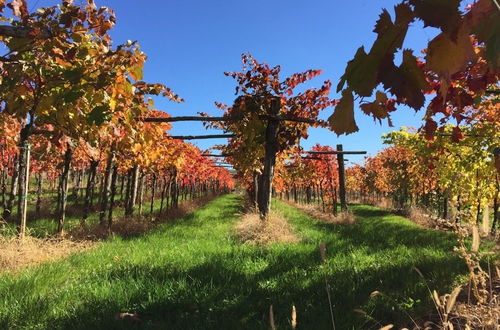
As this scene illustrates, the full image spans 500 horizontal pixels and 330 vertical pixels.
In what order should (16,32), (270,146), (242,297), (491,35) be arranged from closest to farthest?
(491,35)
(16,32)
(242,297)
(270,146)

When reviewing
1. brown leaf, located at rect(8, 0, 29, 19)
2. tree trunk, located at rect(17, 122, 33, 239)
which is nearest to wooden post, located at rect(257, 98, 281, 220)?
tree trunk, located at rect(17, 122, 33, 239)

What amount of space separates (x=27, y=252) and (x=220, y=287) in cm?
366

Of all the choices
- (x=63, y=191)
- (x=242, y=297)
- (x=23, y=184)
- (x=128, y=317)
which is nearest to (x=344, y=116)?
(x=128, y=317)

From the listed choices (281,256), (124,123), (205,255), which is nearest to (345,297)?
(281,256)

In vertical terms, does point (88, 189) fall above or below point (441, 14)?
below

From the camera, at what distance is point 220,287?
3.96 meters

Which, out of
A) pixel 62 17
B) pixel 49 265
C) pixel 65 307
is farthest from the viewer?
pixel 49 265

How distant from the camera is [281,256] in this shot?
18.2ft

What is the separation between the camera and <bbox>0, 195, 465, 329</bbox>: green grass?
3184 millimetres

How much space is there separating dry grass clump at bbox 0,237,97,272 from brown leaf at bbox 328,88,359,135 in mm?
5699

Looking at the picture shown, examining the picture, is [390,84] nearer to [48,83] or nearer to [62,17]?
[62,17]

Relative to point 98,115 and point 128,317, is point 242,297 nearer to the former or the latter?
point 128,317

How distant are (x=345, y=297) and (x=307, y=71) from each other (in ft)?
24.0

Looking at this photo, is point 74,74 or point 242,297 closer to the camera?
point 74,74
